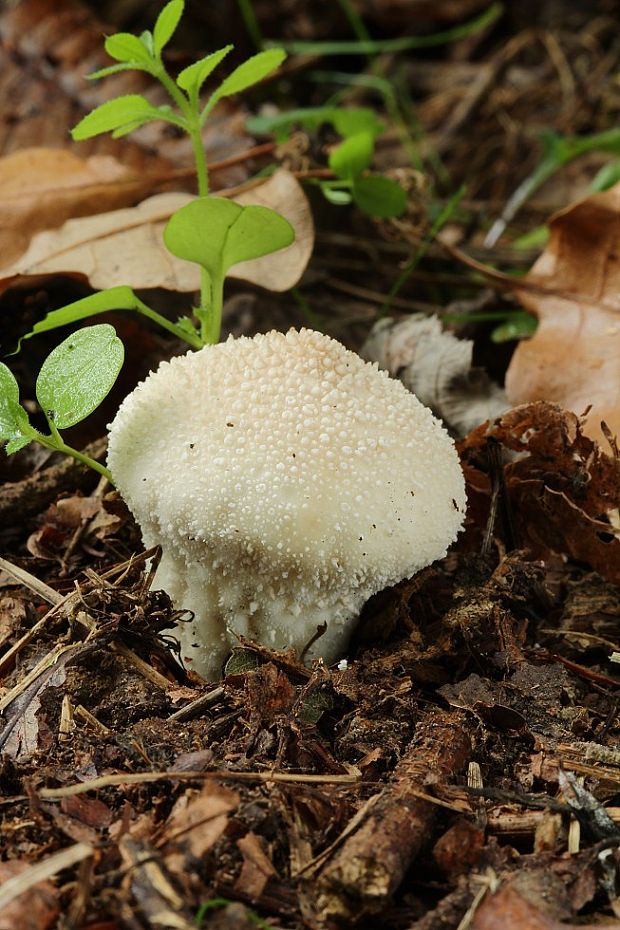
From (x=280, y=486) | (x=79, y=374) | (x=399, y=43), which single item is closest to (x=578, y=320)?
(x=280, y=486)

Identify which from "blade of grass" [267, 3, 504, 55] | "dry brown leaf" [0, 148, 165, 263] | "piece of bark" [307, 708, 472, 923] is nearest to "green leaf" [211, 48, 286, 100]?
"dry brown leaf" [0, 148, 165, 263]

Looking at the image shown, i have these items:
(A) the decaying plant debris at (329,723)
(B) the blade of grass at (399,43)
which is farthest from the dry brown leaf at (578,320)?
(B) the blade of grass at (399,43)

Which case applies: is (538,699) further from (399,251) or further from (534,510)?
(399,251)

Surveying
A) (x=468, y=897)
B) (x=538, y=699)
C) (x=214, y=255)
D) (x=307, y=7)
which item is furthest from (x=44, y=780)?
(x=307, y=7)

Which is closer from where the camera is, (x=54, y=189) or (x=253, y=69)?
(x=253, y=69)

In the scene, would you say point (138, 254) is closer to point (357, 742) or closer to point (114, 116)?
point (114, 116)

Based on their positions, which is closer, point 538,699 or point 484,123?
point 538,699
